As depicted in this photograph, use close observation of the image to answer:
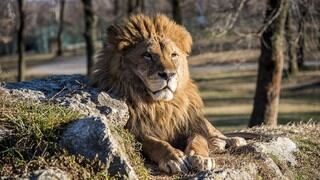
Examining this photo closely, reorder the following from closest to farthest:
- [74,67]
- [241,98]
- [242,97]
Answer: [241,98], [242,97], [74,67]

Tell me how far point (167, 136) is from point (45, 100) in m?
1.26

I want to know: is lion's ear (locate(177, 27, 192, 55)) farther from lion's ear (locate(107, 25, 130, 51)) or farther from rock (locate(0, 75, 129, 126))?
rock (locate(0, 75, 129, 126))

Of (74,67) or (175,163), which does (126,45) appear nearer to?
(175,163)

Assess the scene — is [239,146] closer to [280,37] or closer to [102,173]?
[102,173]

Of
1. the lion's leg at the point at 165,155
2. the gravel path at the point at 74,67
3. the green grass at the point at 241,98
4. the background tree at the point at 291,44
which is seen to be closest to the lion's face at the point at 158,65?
the lion's leg at the point at 165,155

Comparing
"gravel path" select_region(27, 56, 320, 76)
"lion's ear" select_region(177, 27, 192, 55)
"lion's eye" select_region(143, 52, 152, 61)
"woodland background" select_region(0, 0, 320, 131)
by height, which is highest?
"lion's ear" select_region(177, 27, 192, 55)

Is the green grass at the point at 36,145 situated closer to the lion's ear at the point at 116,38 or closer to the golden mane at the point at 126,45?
the golden mane at the point at 126,45

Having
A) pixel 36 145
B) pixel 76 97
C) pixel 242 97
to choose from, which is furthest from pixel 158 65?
pixel 242 97

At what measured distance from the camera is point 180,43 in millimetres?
6508

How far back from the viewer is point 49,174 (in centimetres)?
446

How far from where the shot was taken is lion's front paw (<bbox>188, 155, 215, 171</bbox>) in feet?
18.1

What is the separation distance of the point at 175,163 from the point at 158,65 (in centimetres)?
100

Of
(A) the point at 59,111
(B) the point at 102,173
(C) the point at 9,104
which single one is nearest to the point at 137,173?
(B) the point at 102,173

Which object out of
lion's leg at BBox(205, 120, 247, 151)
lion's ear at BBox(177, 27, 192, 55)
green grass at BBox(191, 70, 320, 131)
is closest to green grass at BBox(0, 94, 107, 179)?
lion's ear at BBox(177, 27, 192, 55)
